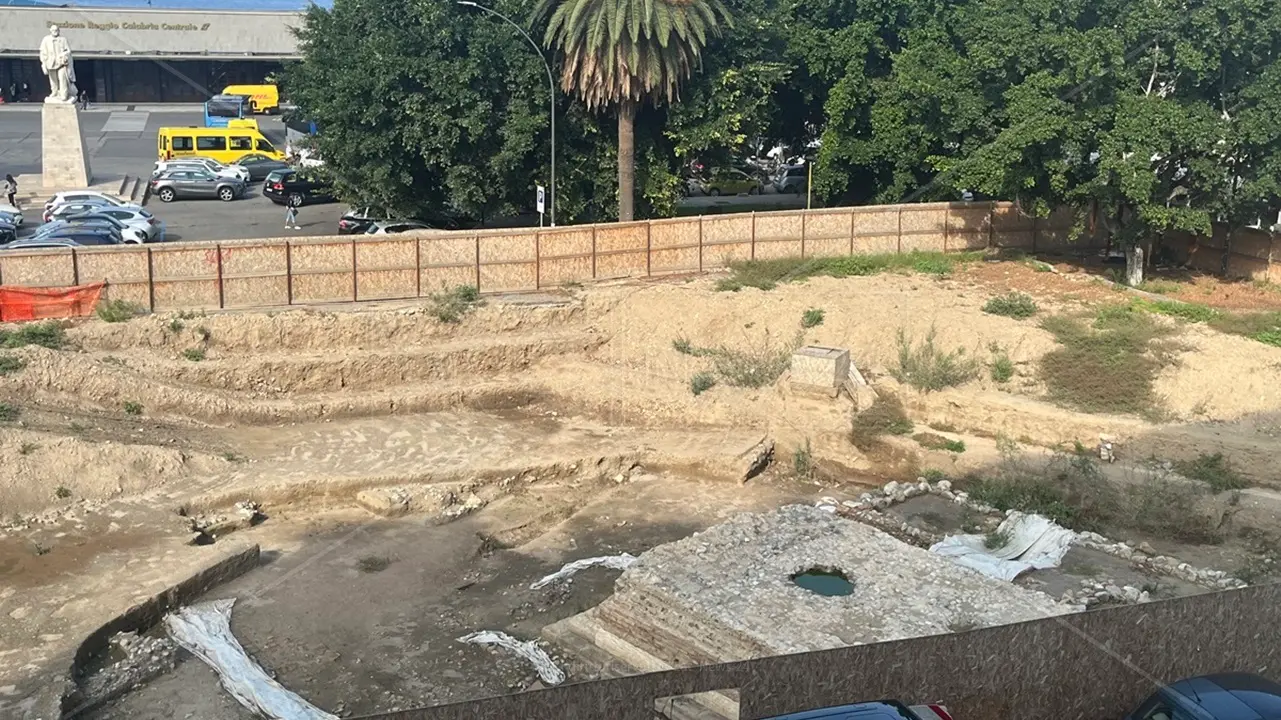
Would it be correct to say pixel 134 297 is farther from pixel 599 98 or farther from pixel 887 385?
pixel 887 385

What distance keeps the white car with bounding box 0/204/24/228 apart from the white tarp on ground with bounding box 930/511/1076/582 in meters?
29.8

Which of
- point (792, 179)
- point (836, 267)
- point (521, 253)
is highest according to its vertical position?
point (792, 179)

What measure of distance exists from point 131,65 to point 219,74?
462cm

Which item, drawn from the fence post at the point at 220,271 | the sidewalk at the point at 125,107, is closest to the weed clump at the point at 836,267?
the fence post at the point at 220,271

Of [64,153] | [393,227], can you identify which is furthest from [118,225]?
[64,153]

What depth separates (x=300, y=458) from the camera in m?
22.5

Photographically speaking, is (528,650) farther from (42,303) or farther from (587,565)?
(42,303)

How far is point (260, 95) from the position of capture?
66500mm

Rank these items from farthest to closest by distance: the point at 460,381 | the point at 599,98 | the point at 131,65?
the point at 131,65 < the point at 599,98 < the point at 460,381

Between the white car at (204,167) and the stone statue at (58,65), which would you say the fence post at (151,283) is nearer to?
the white car at (204,167)

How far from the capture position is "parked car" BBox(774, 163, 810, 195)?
4844cm

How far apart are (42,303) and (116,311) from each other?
142cm

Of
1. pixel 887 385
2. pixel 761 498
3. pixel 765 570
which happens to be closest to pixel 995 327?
pixel 887 385

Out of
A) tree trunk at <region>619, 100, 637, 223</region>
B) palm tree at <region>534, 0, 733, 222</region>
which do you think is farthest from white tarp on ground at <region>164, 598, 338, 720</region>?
tree trunk at <region>619, 100, 637, 223</region>
